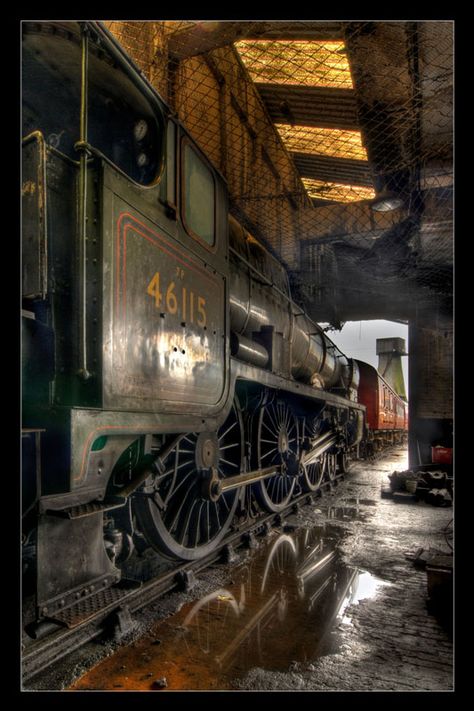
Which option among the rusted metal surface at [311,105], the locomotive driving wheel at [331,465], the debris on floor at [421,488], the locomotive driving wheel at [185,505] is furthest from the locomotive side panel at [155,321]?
the locomotive driving wheel at [331,465]

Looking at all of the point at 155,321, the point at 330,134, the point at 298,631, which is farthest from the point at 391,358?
the point at 155,321

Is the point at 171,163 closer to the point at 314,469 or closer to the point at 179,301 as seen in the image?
the point at 179,301

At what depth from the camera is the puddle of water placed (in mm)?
1955

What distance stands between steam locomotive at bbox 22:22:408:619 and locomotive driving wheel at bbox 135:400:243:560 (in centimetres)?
2

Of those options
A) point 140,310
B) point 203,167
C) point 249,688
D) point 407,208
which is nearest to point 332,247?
point 407,208

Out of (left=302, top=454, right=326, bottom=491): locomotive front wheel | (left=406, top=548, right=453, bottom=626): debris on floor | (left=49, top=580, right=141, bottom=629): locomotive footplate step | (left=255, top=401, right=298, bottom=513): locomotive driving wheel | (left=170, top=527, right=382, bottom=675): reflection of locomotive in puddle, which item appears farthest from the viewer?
(left=302, top=454, right=326, bottom=491): locomotive front wheel

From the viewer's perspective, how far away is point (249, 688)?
1.88 meters

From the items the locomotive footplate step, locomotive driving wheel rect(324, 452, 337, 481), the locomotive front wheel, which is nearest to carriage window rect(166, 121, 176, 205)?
the locomotive footplate step

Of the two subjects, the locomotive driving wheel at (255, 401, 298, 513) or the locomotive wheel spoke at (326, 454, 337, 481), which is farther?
the locomotive wheel spoke at (326, 454, 337, 481)

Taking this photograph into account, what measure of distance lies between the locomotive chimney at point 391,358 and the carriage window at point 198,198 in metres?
24.6

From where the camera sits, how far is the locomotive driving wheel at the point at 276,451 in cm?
457

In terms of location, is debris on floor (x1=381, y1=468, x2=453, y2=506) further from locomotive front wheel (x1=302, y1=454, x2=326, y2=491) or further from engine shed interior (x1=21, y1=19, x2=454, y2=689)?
locomotive front wheel (x1=302, y1=454, x2=326, y2=491)

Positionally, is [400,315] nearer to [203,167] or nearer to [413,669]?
[203,167]

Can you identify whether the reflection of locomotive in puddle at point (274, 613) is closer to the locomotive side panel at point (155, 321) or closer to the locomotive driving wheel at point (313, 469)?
the locomotive side panel at point (155, 321)
